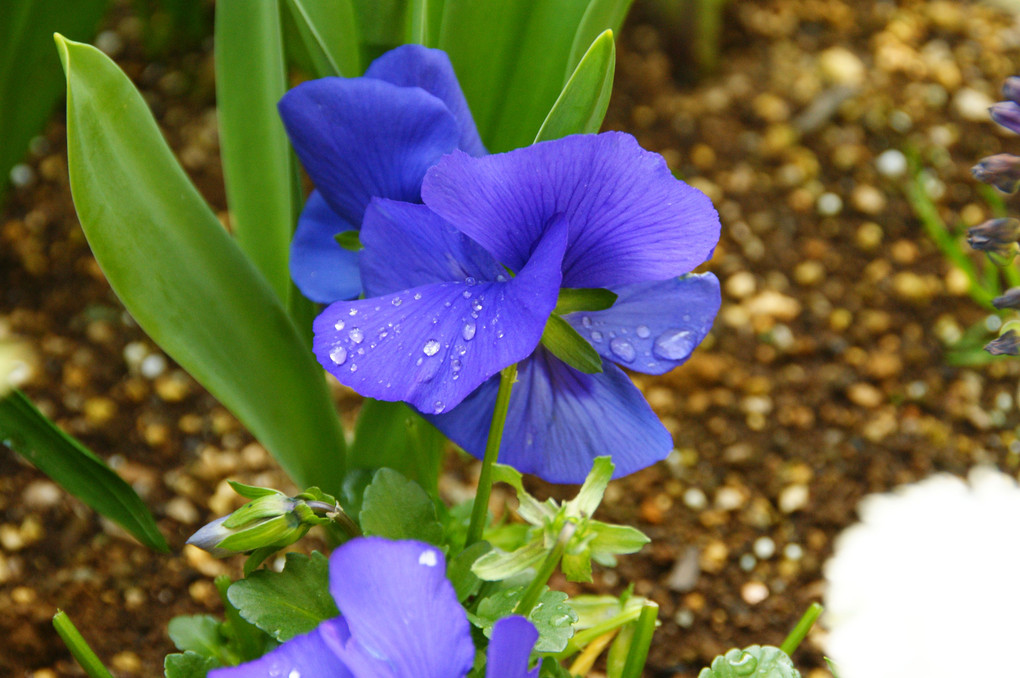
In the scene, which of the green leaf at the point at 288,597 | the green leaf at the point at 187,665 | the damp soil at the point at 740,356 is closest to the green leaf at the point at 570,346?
the green leaf at the point at 288,597

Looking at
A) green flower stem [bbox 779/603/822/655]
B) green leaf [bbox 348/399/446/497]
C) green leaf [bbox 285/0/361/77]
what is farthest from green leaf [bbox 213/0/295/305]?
green flower stem [bbox 779/603/822/655]

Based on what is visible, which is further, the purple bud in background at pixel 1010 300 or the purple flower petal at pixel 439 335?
the purple bud in background at pixel 1010 300

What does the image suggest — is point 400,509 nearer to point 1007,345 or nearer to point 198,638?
point 198,638

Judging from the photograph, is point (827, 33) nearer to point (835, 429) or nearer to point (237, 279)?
point (835, 429)

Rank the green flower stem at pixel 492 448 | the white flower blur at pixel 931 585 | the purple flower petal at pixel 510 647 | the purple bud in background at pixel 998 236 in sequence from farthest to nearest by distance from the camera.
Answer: the white flower blur at pixel 931 585, the purple bud in background at pixel 998 236, the green flower stem at pixel 492 448, the purple flower petal at pixel 510 647

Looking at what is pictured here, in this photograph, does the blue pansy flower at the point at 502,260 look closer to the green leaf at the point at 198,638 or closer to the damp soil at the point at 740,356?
the green leaf at the point at 198,638

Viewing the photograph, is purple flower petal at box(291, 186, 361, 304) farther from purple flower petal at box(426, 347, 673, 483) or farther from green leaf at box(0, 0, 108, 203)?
green leaf at box(0, 0, 108, 203)
